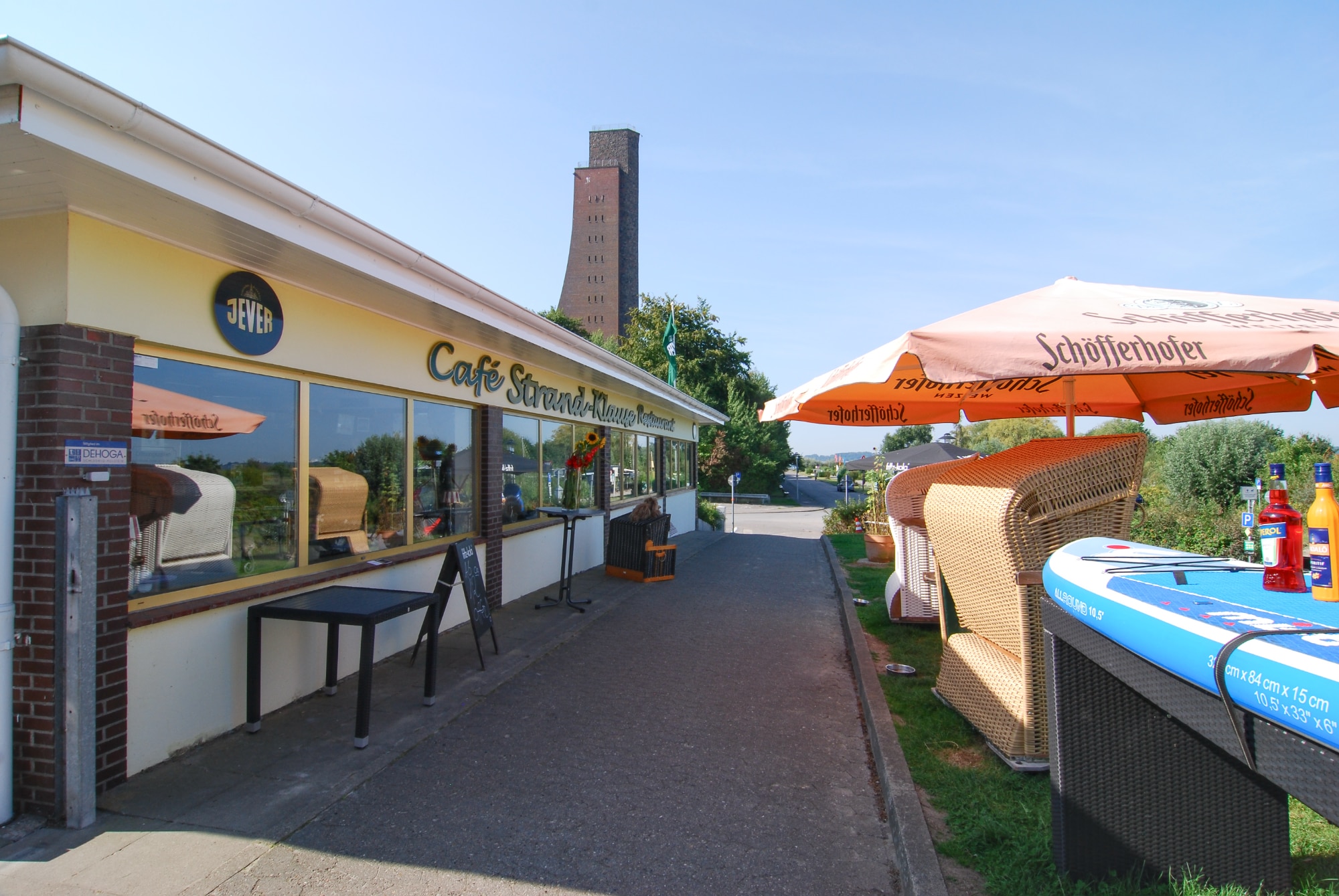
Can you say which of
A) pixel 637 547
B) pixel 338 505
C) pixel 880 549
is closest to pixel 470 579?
pixel 338 505

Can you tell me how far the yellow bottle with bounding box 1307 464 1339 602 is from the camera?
226 cm

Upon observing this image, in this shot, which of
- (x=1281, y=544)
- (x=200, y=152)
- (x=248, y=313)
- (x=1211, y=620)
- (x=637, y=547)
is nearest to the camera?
(x=1211, y=620)

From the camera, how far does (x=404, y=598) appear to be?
15.0 ft

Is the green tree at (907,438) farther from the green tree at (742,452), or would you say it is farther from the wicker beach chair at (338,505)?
the wicker beach chair at (338,505)

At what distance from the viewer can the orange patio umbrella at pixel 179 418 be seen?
3.92 meters

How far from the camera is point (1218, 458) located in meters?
15.4

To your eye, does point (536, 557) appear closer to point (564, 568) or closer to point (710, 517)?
point (564, 568)

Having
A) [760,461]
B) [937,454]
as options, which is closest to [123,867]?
[937,454]

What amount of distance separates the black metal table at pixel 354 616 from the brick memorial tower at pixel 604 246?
66.1 metres

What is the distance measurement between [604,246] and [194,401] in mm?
70252

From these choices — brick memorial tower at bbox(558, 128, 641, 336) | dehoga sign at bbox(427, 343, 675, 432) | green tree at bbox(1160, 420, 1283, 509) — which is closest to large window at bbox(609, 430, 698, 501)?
dehoga sign at bbox(427, 343, 675, 432)

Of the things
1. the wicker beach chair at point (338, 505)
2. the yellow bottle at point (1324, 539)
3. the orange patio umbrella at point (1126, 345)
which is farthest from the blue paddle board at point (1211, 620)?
the wicker beach chair at point (338, 505)

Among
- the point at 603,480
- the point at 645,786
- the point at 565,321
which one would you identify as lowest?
the point at 645,786

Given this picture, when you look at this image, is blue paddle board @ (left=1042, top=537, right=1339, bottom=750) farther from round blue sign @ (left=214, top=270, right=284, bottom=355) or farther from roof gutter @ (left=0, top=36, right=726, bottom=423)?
round blue sign @ (left=214, top=270, right=284, bottom=355)
